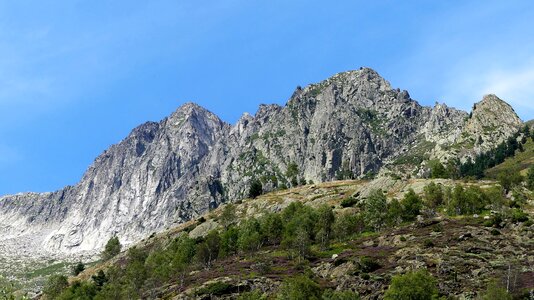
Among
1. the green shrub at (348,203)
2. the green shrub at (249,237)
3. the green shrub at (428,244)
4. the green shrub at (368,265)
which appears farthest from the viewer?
the green shrub at (348,203)

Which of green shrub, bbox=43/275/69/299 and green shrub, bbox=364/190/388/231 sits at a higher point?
green shrub, bbox=364/190/388/231

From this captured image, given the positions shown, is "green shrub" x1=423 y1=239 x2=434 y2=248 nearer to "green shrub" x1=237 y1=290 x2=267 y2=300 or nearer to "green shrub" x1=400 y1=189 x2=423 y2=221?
"green shrub" x1=237 y1=290 x2=267 y2=300

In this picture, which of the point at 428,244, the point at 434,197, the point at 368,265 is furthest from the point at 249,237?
the point at 434,197

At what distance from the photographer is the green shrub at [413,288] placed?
65188 mm

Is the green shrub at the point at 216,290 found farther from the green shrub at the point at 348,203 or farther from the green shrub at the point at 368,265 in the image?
the green shrub at the point at 348,203

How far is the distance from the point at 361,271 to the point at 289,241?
42728 mm

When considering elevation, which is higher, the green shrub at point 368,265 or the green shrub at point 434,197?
the green shrub at point 434,197

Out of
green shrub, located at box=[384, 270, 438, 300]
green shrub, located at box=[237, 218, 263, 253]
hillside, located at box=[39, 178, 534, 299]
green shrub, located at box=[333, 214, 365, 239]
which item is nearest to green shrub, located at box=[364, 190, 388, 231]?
green shrub, located at box=[333, 214, 365, 239]

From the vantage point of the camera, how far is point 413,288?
65500mm

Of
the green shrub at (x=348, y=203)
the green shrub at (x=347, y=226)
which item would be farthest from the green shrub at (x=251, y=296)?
the green shrub at (x=348, y=203)

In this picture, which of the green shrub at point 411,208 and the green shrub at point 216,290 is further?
the green shrub at point 411,208

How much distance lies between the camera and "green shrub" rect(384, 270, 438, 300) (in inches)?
2566

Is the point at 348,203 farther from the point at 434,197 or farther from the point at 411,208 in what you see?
the point at 434,197

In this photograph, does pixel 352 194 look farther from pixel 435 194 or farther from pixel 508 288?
pixel 508 288
